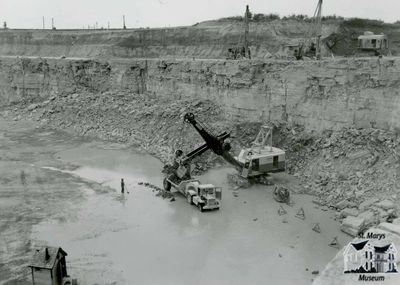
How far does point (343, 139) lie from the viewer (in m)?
22.9

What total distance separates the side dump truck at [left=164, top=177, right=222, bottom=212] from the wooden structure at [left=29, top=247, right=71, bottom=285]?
7.59m

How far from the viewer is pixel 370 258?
12172 millimetres

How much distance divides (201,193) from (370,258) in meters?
9.26

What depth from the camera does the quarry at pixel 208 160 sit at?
51.7ft

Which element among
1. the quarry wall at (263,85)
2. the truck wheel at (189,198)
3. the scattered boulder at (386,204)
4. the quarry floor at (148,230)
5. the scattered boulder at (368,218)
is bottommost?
the quarry floor at (148,230)

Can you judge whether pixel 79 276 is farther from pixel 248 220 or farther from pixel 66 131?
pixel 66 131

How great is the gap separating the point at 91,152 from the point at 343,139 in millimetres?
16010

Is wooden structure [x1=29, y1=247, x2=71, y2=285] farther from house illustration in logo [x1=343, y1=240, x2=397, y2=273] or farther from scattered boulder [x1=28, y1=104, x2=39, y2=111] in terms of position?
scattered boulder [x1=28, y1=104, x2=39, y2=111]

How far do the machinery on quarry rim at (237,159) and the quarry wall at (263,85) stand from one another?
155 inches

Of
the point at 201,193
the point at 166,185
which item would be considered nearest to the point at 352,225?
the point at 201,193

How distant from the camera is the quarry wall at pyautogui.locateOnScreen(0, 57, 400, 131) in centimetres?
2238

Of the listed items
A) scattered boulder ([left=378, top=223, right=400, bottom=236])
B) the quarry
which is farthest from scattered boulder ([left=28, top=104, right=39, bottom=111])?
scattered boulder ([left=378, top=223, right=400, bottom=236])

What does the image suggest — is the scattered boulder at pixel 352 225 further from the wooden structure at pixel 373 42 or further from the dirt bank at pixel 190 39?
the dirt bank at pixel 190 39

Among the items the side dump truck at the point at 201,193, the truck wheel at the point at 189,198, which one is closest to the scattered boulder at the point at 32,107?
the side dump truck at the point at 201,193
